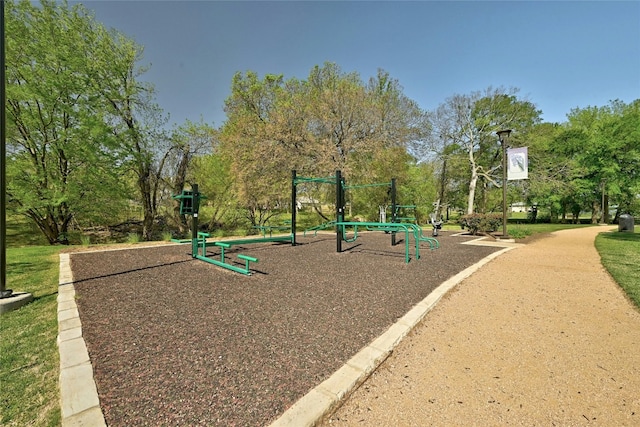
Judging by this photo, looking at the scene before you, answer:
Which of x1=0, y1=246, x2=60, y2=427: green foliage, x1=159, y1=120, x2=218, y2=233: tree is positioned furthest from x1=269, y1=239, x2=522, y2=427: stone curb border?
x1=159, y1=120, x2=218, y2=233: tree

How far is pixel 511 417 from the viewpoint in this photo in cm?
174

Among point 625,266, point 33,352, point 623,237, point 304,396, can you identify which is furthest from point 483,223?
point 33,352

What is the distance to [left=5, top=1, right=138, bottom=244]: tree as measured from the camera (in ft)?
35.0

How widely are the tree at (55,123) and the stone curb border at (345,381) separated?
43.0ft

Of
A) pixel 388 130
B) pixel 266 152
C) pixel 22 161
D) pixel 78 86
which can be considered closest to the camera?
pixel 22 161

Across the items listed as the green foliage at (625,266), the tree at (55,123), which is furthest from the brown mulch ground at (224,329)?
the tree at (55,123)

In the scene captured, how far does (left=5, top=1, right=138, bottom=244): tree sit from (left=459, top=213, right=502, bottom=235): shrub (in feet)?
53.4

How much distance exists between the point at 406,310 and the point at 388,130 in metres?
14.0

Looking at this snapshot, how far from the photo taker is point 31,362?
2.22 metres

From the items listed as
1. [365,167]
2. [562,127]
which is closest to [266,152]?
[365,167]

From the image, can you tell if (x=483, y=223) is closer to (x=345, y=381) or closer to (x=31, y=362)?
(x=345, y=381)

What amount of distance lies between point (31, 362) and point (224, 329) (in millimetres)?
1460

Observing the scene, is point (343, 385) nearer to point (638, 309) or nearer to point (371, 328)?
point (371, 328)

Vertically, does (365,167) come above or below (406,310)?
above
